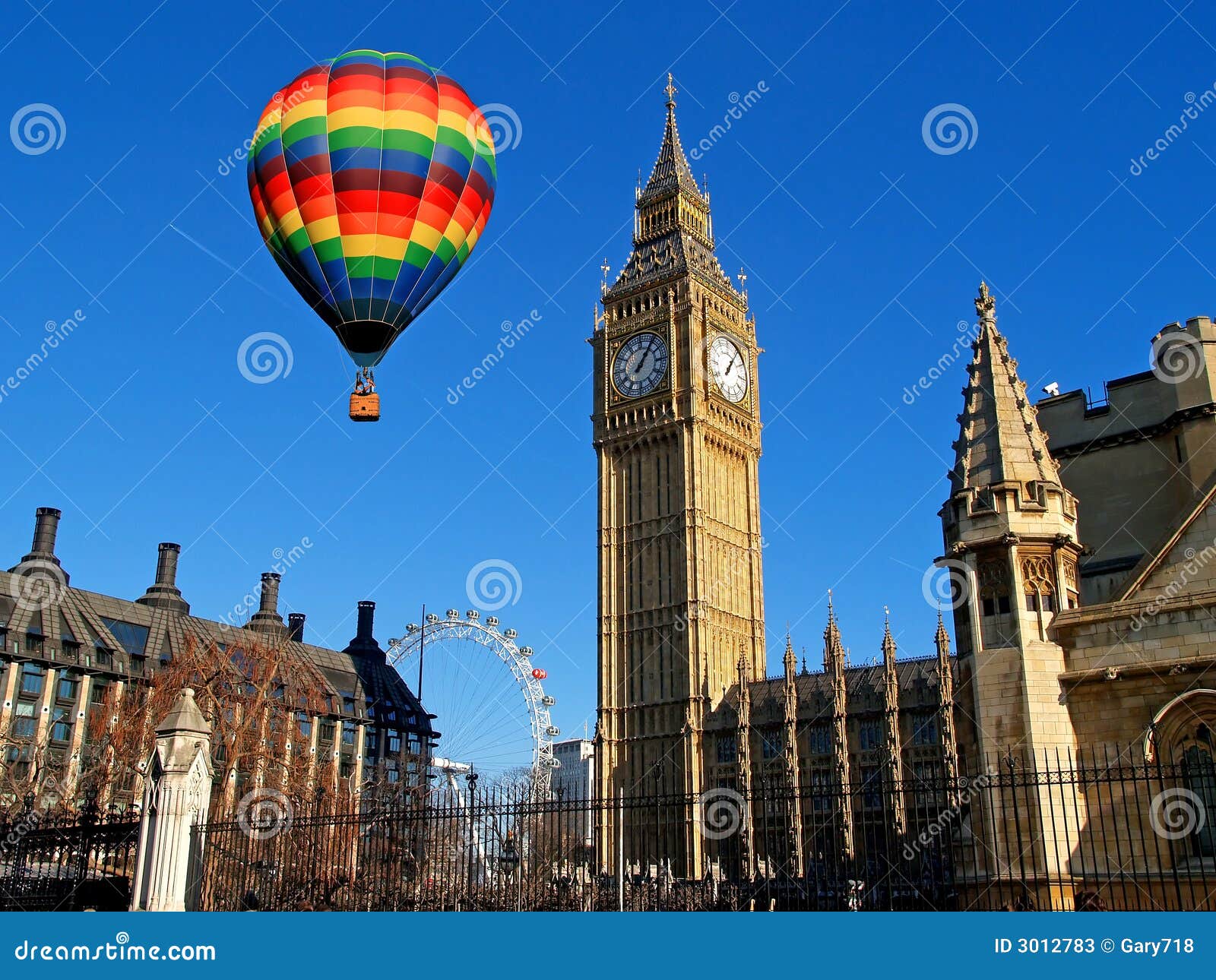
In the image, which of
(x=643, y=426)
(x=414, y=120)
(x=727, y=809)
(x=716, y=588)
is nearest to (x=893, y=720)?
(x=727, y=809)

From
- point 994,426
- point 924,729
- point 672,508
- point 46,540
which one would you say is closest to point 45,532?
point 46,540

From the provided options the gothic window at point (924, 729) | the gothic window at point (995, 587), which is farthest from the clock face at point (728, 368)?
the gothic window at point (995, 587)

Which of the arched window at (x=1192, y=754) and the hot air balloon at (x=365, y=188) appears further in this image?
the hot air balloon at (x=365, y=188)

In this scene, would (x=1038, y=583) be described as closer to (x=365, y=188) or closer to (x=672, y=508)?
(x=365, y=188)

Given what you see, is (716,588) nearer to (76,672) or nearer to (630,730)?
(630,730)

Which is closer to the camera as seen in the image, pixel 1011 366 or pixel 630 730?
pixel 1011 366

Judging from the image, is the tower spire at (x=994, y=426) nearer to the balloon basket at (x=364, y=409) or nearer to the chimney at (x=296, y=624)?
the balloon basket at (x=364, y=409)
